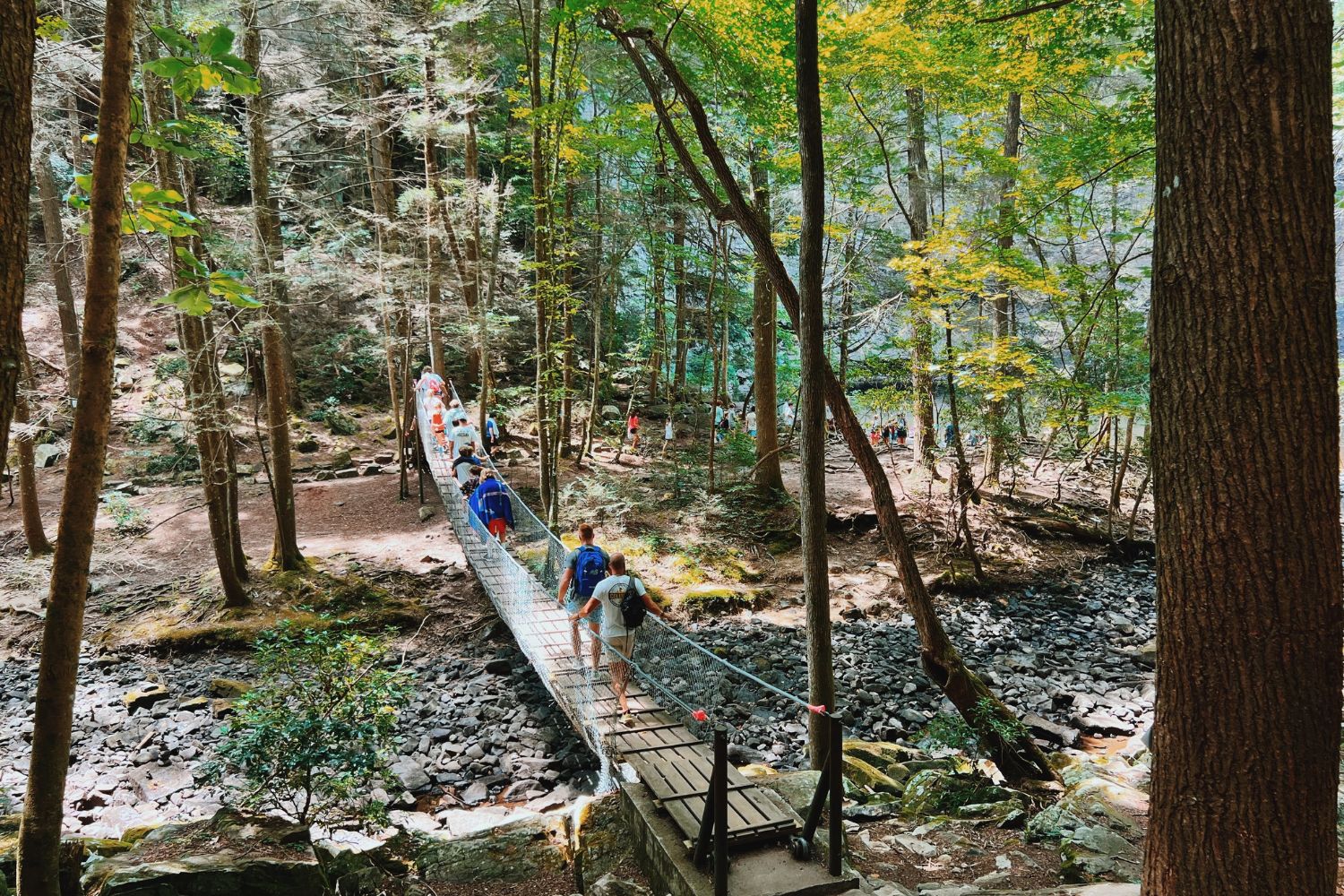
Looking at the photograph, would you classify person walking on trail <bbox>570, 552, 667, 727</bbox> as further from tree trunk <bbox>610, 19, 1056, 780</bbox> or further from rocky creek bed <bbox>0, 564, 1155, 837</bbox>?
tree trunk <bbox>610, 19, 1056, 780</bbox>

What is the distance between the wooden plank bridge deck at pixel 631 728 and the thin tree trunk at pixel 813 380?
74 centimetres

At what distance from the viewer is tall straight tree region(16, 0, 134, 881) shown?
6.68 ft

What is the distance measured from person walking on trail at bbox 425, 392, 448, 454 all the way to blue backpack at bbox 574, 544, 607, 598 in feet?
18.7

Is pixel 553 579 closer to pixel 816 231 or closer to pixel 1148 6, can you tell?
pixel 816 231

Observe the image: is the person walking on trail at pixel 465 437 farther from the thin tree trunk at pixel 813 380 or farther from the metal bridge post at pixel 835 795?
the metal bridge post at pixel 835 795

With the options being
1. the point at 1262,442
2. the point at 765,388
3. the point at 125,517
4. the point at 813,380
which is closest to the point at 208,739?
the point at 125,517

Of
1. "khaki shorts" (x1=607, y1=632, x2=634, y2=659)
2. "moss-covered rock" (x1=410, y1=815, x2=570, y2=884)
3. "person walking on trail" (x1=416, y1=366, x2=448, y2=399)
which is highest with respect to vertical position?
"person walking on trail" (x1=416, y1=366, x2=448, y2=399)

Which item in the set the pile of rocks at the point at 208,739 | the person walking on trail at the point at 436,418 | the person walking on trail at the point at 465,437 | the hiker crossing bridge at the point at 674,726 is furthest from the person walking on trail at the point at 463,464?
the pile of rocks at the point at 208,739

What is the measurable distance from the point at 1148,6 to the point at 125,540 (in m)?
12.1

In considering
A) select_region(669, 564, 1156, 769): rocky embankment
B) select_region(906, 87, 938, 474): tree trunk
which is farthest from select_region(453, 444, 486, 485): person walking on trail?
select_region(906, 87, 938, 474): tree trunk

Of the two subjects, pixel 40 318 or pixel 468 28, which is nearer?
pixel 468 28

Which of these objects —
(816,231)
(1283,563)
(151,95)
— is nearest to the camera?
(1283,563)

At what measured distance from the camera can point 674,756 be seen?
12.3ft

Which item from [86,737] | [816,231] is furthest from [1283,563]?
[86,737]
